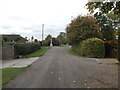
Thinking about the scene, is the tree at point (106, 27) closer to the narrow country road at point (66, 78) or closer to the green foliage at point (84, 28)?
the green foliage at point (84, 28)

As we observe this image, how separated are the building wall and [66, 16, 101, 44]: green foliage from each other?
919cm

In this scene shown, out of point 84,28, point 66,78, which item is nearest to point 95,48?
point 84,28

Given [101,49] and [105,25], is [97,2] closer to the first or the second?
[101,49]

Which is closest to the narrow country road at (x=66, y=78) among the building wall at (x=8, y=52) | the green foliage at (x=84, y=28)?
the building wall at (x=8, y=52)

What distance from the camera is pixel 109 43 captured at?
74.2 ft

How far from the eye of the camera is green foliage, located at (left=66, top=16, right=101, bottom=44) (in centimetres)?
2306

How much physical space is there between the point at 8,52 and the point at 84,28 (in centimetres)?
1085

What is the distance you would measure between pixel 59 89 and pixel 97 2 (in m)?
3.95

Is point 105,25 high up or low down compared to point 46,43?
up

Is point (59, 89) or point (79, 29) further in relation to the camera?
point (79, 29)

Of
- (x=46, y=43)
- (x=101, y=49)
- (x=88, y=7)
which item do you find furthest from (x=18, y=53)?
(x=46, y=43)

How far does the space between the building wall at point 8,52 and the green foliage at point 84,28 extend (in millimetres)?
9193

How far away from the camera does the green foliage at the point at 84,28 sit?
2306 cm

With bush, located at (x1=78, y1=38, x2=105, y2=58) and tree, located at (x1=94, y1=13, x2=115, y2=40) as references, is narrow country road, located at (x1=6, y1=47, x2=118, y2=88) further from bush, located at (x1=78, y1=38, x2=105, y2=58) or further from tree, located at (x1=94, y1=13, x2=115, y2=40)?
tree, located at (x1=94, y1=13, x2=115, y2=40)
